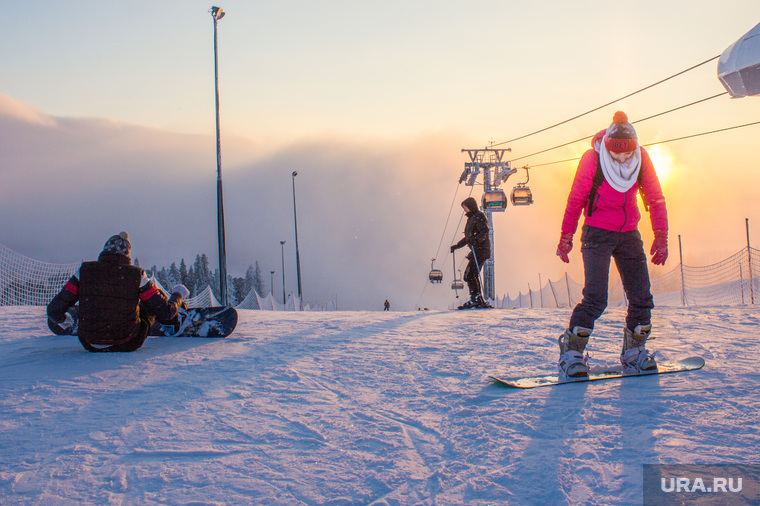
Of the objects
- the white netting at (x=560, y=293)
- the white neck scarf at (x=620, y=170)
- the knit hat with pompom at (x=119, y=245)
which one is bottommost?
the white netting at (x=560, y=293)

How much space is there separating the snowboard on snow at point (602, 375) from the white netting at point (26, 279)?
1153 centimetres

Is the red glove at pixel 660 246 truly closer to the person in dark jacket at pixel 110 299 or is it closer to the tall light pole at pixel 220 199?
the person in dark jacket at pixel 110 299

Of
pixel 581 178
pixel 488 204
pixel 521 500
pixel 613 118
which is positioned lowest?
pixel 521 500

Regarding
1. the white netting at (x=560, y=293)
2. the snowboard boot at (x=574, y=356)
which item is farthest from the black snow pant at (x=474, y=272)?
the white netting at (x=560, y=293)

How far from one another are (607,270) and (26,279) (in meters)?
13.8

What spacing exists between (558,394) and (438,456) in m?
1.32

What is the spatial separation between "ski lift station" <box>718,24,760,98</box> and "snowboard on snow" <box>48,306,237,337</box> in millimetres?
6832

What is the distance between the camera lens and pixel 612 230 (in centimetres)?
386

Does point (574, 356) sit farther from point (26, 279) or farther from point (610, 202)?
point (26, 279)

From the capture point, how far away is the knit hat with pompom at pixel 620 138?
3.88 metres

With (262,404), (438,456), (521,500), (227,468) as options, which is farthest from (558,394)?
(227,468)

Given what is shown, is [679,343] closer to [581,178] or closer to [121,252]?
[581,178]

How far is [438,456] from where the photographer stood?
8.18ft

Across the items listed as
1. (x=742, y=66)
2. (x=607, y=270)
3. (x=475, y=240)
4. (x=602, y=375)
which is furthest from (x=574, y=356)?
(x=475, y=240)
